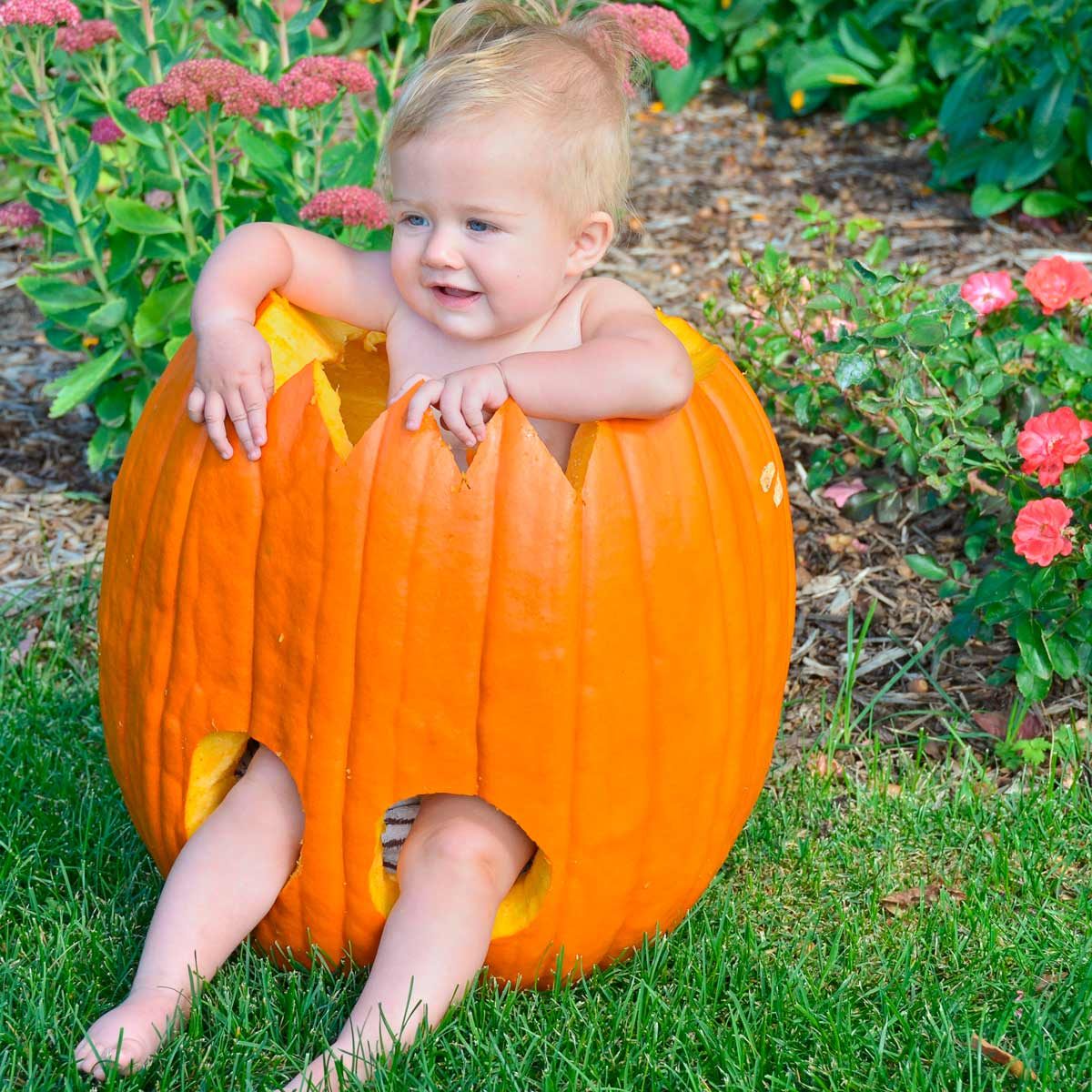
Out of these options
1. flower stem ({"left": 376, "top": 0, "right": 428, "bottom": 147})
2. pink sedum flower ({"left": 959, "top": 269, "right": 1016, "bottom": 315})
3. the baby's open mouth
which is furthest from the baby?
pink sedum flower ({"left": 959, "top": 269, "right": 1016, "bottom": 315})

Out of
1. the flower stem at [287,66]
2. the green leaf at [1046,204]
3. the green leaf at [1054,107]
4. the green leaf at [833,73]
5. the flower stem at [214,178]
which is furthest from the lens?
the green leaf at [833,73]

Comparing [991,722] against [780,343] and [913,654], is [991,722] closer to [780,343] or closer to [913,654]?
[913,654]

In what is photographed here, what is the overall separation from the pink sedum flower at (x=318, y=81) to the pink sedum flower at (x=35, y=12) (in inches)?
17.4

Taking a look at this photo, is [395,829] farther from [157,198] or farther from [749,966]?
[157,198]

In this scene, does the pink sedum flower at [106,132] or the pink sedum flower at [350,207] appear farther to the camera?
the pink sedum flower at [106,132]

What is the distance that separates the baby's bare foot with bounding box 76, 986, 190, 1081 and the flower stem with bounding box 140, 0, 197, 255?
1.85 metres

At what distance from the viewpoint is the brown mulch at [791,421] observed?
3.17m

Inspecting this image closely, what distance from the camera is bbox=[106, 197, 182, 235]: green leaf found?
330 centimetres

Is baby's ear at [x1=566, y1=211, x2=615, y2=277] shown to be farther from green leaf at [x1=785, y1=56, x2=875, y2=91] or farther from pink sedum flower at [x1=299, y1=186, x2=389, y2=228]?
green leaf at [x1=785, y1=56, x2=875, y2=91]

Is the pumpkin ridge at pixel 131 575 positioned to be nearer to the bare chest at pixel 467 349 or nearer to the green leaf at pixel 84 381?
the bare chest at pixel 467 349

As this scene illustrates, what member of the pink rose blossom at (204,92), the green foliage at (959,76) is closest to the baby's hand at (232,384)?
the pink rose blossom at (204,92)

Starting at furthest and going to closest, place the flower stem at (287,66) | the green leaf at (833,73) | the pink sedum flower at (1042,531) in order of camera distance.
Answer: the green leaf at (833,73)
the flower stem at (287,66)
the pink sedum flower at (1042,531)

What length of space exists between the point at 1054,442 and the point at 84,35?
2273 millimetres

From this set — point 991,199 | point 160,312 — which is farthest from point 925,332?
point 991,199
